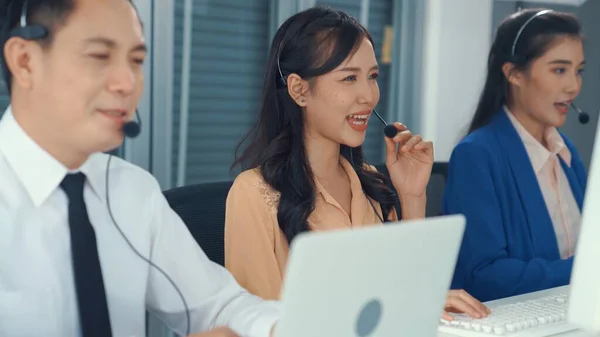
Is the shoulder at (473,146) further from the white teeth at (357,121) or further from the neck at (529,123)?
the white teeth at (357,121)

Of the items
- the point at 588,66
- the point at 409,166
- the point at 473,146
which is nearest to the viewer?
the point at 409,166

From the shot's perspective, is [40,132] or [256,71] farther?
[256,71]

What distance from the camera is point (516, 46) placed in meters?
2.40

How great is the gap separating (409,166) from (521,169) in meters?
0.36

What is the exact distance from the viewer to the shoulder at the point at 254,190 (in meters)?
1.77

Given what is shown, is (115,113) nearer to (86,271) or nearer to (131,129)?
(131,129)

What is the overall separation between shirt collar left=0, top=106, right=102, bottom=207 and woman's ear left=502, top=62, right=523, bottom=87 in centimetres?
149

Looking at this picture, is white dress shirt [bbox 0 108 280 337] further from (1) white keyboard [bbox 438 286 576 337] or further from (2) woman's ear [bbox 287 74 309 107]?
(2) woman's ear [bbox 287 74 309 107]

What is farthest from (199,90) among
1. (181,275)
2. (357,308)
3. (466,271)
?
(357,308)

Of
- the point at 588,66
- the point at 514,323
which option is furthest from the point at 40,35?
the point at 588,66

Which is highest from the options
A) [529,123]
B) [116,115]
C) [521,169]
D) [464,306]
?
[116,115]

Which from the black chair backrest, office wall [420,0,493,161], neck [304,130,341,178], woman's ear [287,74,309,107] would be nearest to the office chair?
neck [304,130,341,178]

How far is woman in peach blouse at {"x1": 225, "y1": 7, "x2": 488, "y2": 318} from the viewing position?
5.72 feet

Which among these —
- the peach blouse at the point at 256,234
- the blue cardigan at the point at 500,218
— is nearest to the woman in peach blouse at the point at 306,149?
the peach blouse at the point at 256,234
